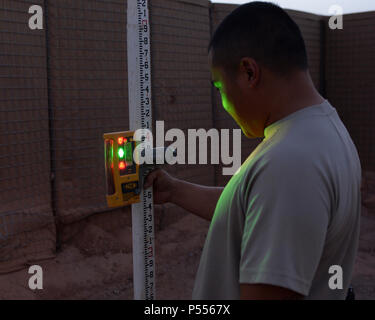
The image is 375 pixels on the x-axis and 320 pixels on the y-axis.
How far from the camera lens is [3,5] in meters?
4.18

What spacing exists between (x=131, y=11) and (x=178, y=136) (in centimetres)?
365

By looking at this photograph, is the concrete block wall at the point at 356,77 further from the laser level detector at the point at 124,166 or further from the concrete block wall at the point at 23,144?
the laser level detector at the point at 124,166

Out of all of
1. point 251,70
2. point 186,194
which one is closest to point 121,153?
point 186,194

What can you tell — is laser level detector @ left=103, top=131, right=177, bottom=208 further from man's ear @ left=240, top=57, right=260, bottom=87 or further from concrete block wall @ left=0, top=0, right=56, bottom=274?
concrete block wall @ left=0, top=0, right=56, bottom=274

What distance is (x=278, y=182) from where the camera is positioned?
1083mm

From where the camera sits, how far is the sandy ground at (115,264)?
432 cm

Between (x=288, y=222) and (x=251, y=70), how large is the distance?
47cm

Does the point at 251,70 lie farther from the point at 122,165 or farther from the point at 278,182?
the point at 122,165

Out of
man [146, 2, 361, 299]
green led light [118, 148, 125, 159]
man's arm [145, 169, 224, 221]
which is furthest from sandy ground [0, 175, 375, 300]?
man [146, 2, 361, 299]

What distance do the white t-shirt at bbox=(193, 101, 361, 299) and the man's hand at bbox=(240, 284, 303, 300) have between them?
2 cm

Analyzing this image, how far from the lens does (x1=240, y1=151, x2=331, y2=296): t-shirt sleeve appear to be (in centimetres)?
107

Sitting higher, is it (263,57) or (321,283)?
(263,57)

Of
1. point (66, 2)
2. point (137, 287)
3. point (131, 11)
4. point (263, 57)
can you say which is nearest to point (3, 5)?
point (66, 2)

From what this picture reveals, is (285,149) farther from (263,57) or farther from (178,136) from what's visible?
(178,136)
